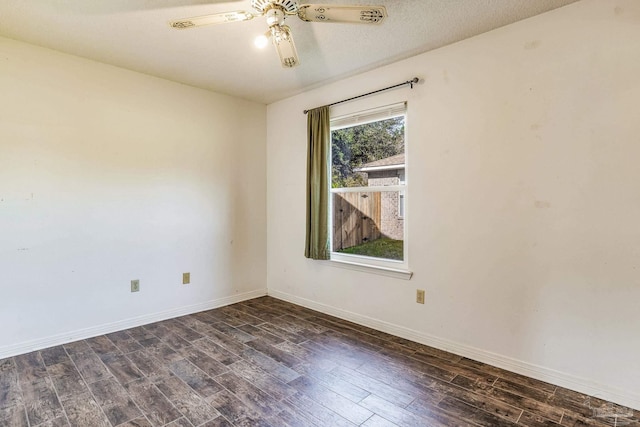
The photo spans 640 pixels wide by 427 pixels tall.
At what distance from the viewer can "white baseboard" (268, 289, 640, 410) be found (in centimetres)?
188

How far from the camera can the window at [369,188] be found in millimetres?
2924

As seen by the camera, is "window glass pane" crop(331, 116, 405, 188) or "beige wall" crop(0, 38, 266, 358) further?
"window glass pane" crop(331, 116, 405, 188)

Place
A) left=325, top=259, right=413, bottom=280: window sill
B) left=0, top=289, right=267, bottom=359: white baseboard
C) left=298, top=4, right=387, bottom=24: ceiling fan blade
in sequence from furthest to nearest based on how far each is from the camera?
1. left=325, top=259, right=413, bottom=280: window sill
2. left=0, top=289, right=267, bottom=359: white baseboard
3. left=298, top=4, right=387, bottom=24: ceiling fan blade

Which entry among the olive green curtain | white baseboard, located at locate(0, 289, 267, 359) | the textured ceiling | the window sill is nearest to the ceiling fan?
the textured ceiling

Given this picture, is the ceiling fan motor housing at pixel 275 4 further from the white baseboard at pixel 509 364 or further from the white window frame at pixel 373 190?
the white baseboard at pixel 509 364

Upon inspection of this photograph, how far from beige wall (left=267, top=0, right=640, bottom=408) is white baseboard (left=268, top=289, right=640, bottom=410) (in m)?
0.01

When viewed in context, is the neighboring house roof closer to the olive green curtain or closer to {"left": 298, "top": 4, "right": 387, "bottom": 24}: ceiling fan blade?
the olive green curtain

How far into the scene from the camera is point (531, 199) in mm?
2174

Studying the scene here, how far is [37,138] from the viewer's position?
2.57m

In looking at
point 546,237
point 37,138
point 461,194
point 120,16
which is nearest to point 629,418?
point 546,237

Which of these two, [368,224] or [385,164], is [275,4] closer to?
[385,164]

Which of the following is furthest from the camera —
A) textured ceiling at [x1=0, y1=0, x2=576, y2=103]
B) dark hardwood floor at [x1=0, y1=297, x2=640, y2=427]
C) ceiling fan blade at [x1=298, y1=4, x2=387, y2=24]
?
textured ceiling at [x1=0, y1=0, x2=576, y2=103]

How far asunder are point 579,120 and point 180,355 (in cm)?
323

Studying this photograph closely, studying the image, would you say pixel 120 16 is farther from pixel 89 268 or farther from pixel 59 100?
pixel 89 268
